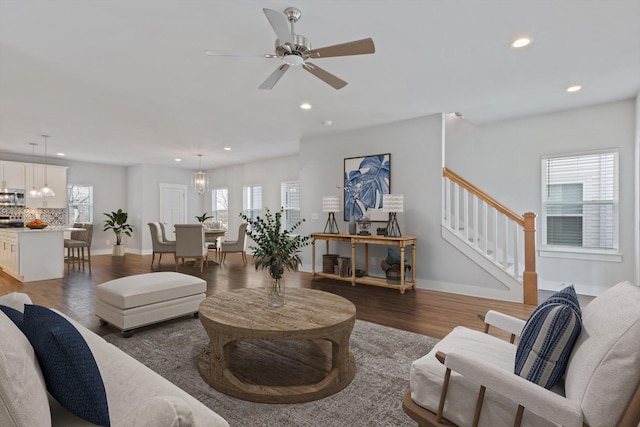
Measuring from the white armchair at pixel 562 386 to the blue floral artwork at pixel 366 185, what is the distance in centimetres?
398

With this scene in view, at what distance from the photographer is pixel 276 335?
2.04 meters

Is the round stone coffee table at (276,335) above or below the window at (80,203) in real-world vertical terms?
below

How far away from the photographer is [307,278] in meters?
5.80

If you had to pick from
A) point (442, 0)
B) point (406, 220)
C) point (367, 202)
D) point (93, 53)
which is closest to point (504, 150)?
point (406, 220)

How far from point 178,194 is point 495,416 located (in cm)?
1052

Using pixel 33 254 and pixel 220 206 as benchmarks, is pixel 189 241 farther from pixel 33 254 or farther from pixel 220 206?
pixel 220 206

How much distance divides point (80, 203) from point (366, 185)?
8196mm

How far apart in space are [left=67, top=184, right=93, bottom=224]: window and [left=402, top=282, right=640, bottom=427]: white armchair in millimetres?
10353

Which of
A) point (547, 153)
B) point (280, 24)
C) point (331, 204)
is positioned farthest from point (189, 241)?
point (547, 153)

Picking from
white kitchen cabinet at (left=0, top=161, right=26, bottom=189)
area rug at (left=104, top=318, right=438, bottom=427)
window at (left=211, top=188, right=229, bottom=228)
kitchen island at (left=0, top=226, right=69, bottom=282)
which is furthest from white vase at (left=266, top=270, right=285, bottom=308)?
white kitchen cabinet at (left=0, top=161, right=26, bottom=189)

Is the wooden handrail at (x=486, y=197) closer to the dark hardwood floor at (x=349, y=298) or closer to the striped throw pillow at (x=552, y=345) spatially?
the dark hardwood floor at (x=349, y=298)

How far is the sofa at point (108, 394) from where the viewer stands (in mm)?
790

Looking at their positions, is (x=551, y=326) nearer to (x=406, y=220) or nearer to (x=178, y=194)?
(x=406, y=220)

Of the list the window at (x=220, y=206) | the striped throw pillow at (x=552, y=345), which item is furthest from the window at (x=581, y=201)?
the window at (x=220, y=206)
